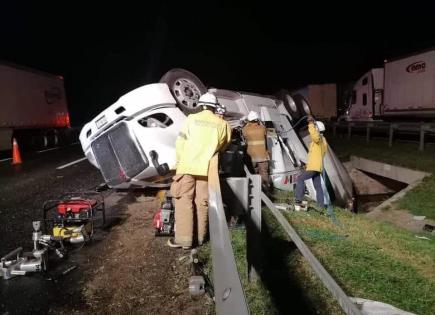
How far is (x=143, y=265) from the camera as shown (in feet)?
13.8

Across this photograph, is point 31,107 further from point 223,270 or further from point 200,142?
point 223,270

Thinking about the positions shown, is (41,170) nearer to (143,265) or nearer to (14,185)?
(14,185)

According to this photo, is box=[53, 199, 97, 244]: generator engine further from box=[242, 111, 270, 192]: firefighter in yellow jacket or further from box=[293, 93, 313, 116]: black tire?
box=[293, 93, 313, 116]: black tire

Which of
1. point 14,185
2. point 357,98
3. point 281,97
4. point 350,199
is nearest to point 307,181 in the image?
point 350,199

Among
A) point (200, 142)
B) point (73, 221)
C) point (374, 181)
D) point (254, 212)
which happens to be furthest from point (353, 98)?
point (254, 212)

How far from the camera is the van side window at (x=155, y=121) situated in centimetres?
621

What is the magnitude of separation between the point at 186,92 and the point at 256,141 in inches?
67.8

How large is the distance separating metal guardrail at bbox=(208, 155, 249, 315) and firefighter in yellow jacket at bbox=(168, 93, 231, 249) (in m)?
1.33

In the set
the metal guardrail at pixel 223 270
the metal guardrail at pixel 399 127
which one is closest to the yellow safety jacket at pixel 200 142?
the metal guardrail at pixel 223 270

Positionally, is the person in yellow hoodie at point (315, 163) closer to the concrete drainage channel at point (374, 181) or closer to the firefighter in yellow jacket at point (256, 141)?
the firefighter in yellow jacket at point (256, 141)

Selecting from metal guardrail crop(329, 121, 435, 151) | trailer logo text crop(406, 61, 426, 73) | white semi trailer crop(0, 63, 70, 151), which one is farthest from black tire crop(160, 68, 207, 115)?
trailer logo text crop(406, 61, 426, 73)

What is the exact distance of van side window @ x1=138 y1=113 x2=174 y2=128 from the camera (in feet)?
20.4

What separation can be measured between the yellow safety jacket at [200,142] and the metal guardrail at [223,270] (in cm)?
131

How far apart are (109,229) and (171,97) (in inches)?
90.0
